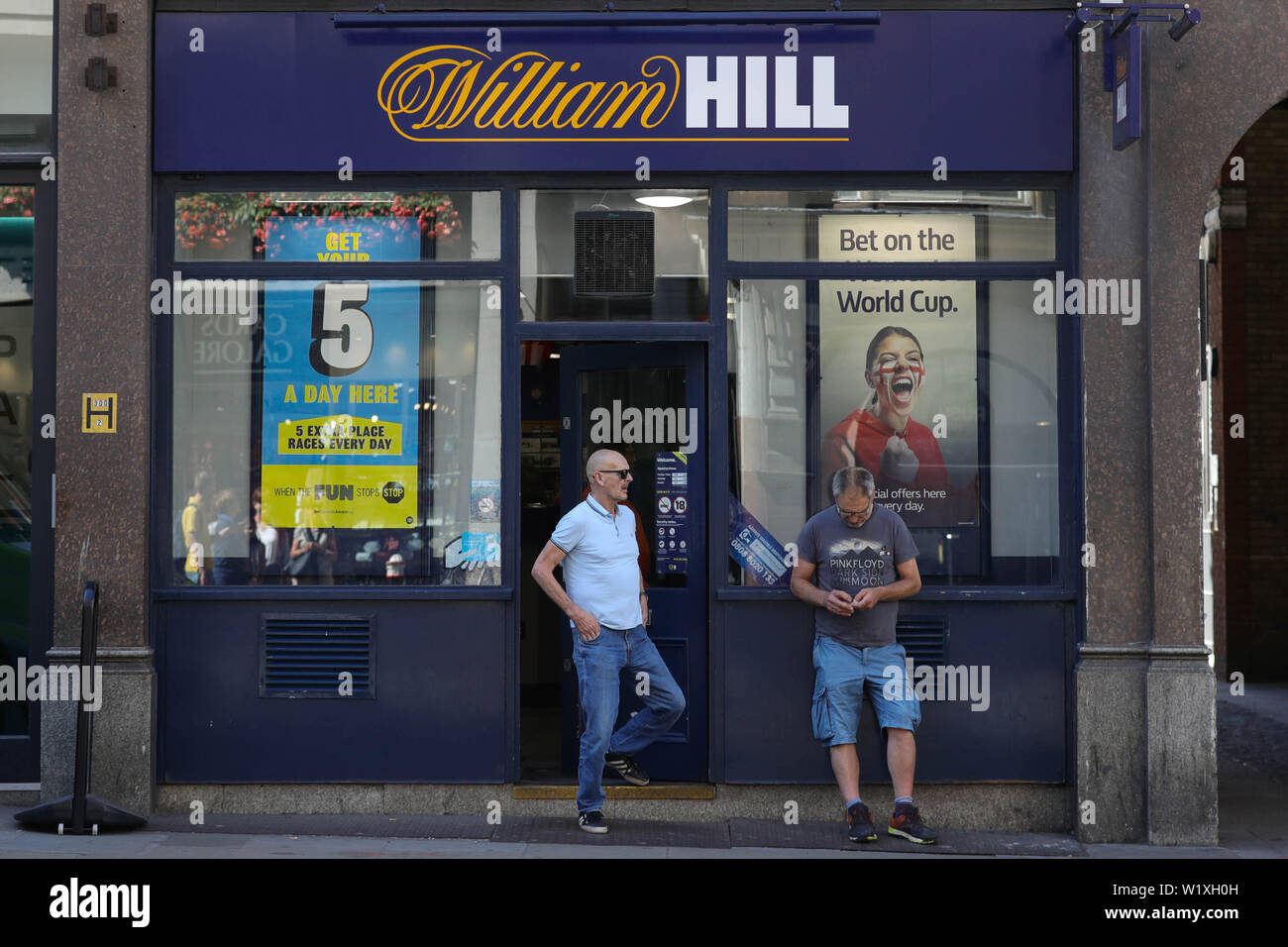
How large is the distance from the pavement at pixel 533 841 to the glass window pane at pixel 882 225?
331 cm

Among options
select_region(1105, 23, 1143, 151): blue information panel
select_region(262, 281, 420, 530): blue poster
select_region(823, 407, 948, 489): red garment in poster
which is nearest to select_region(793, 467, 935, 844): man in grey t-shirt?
select_region(823, 407, 948, 489): red garment in poster

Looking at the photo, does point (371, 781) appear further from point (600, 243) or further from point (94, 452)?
point (600, 243)

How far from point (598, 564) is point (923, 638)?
195 centimetres

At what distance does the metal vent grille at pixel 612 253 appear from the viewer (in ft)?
27.0

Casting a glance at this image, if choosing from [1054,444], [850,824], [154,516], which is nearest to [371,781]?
[154,516]

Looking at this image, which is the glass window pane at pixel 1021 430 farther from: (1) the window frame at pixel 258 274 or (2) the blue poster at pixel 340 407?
(2) the blue poster at pixel 340 407

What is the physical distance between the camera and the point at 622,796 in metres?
8.07

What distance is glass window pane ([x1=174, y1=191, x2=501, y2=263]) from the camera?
8234 mm

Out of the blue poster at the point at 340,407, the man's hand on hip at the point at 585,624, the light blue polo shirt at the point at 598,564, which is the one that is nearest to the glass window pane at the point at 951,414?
the light blue polo shirt at the point at 598,564

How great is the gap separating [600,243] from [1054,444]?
2909 millimetres

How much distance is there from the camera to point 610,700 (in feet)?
24.8

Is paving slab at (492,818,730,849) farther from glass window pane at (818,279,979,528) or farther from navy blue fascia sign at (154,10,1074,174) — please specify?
navy blue fascia sign at (154,10,1074,174)

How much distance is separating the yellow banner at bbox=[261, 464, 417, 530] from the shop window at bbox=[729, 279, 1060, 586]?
6.43ft

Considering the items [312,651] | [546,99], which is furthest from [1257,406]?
[312,651]
